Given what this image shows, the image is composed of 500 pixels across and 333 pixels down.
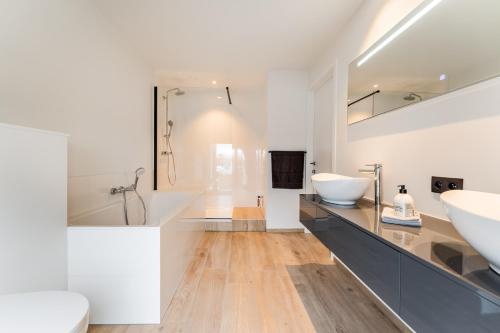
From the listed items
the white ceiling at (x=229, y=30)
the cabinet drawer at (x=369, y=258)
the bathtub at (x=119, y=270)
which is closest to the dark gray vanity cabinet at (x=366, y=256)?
the cabinet drawer at (x=369, y=258)

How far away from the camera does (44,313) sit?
31.3 inches

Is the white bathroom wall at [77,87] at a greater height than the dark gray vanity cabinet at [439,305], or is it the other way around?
the white bathroom wall at [77,87]

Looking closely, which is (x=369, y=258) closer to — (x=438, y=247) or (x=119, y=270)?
(x=438, y=247)

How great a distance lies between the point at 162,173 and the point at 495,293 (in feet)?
12.7

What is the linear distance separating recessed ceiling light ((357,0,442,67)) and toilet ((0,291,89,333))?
6.66 feet

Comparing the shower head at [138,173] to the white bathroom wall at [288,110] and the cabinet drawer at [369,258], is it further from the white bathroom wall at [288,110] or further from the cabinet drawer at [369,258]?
the cabinet drawer at [369,258]

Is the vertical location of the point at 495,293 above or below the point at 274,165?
below

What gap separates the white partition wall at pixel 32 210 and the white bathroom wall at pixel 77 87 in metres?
0.35

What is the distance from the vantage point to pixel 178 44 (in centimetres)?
252

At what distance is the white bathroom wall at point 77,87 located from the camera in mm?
1333

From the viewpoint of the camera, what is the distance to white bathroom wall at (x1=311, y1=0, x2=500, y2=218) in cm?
97

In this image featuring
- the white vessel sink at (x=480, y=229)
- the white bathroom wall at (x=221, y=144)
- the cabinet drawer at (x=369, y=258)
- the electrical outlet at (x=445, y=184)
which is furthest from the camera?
the white bathroom wall at (x=221, y=144)

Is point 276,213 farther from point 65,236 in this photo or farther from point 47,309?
point 47,309

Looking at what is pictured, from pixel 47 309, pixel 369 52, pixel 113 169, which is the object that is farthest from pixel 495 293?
pixel 113 169
